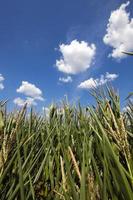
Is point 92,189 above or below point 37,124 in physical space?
below

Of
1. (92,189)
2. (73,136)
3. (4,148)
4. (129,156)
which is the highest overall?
(73,136)

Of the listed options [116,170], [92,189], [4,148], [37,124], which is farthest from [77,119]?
[92,189]

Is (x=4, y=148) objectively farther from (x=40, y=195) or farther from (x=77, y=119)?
(x=77, y=119)

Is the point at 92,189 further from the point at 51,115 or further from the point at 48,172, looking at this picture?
the point at 51,115

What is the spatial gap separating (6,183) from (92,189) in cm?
56

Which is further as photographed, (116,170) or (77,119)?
(77,119)

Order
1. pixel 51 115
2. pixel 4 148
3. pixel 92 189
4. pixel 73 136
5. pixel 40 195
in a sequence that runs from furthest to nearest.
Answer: pixel 51 115, pixel 73 136, pixel 40 195, pixel 4 148, pixel 92 189

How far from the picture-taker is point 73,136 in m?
1.96

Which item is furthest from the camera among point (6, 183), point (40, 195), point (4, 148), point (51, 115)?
point (51, 115)

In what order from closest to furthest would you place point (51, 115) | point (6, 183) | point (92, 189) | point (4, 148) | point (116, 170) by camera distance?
1. point (92, 189)
2. point (116, 170)
3. point (4, 148)
4. point (6, 183)
5. point (51, 115)

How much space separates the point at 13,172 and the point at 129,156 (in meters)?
0.53

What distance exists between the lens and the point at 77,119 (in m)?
2.27

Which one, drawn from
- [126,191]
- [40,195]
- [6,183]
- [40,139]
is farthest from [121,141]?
[40,139]

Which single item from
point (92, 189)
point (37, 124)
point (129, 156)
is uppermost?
point (37, 124)
